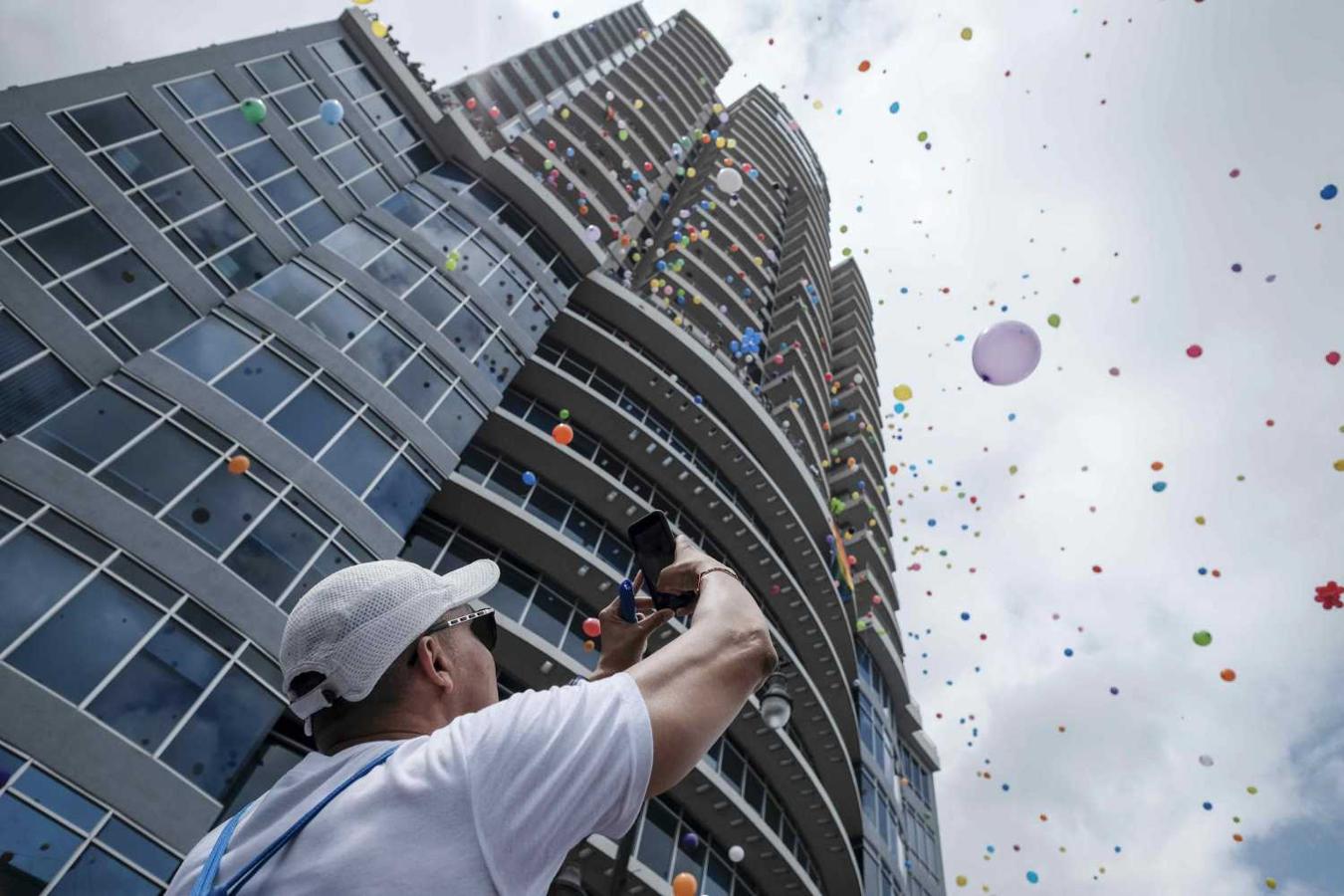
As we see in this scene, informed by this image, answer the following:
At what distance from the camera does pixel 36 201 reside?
13062 mm

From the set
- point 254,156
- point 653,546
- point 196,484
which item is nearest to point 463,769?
point 653,546

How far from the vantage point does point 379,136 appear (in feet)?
68.5

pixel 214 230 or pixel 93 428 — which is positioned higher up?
pixel 214 230

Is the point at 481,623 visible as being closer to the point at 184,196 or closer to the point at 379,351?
the point at 379,351

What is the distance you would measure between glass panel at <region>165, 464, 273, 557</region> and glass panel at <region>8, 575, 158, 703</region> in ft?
4.32

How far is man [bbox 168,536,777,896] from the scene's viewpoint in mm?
1393

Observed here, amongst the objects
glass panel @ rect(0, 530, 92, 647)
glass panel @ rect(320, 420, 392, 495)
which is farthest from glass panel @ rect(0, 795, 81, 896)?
Answer: glass panel @ rect(320, 420, 392, 495)

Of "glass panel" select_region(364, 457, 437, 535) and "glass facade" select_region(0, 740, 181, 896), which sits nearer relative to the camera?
"glass facade" select_region(0, 740, 181, 896)

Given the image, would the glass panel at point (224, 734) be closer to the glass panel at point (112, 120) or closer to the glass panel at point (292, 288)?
the glass panel at point (292, 288)

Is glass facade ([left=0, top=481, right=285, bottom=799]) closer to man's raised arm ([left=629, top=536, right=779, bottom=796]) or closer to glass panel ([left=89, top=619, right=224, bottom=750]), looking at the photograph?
glass panel ([left=89, top=619, right=224, bottom=750])

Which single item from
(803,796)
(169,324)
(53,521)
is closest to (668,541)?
(53,521)

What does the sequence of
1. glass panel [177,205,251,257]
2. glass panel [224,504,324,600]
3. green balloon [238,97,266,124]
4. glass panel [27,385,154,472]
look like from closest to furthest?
glass panel [27,385,154,472]
glass panel [224,504,324,600]
glass panel [177,205,251,257]
green balloon [238,97,266,124]

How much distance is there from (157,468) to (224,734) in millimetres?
4239

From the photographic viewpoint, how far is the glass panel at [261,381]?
1375 cm
